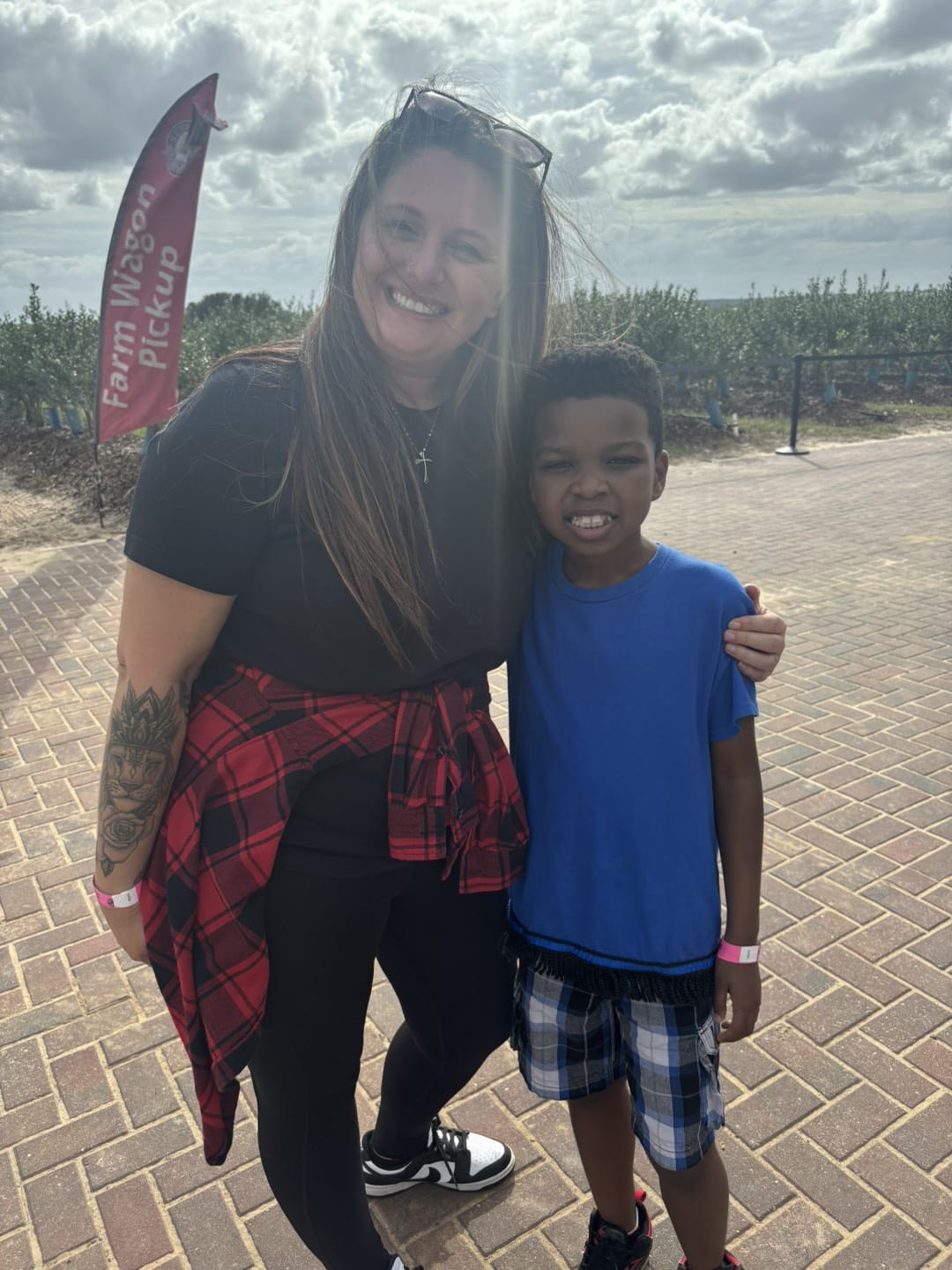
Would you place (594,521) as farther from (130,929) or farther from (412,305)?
(130,929)

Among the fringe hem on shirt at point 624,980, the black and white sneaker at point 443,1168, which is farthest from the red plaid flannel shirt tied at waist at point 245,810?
the black and white sneaker at point 443,1168

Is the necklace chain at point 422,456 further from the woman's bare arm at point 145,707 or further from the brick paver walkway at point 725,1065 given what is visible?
the brick paver walkway at point 725,1065

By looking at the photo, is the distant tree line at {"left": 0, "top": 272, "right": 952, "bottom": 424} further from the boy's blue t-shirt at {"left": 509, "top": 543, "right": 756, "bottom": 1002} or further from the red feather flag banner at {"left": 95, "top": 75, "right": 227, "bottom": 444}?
the boy's blue t-shirt at {"left": 509, "top": 543, "right": 756, "bottom": 1002}

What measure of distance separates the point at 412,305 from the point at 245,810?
85 cm

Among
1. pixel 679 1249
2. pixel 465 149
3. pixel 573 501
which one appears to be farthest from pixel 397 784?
pixel 679 1249

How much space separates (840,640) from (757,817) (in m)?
4.80

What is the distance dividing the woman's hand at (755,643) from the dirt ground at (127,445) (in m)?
9.62

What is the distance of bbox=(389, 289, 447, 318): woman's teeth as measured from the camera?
1489 mm

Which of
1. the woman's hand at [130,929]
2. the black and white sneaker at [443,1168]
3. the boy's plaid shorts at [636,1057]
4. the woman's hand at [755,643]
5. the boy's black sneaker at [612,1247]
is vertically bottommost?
the black and white sneaker at [443,1168]

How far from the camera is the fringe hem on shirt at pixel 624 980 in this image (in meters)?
1.56

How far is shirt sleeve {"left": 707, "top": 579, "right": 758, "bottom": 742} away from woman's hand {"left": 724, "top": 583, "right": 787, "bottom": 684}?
1 centimetres

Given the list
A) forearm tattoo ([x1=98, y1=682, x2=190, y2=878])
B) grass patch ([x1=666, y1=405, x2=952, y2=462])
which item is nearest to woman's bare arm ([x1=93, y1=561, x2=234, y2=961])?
forearm tattoo ([x1=98, y1=682, x2=190, y2=878])

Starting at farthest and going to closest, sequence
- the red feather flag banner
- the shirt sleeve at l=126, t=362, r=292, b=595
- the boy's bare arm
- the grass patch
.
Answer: the grass patch → the red feather flag banner → the boy's bare arm → the shirt sleeve at l=126, t=362, r=292, b=595

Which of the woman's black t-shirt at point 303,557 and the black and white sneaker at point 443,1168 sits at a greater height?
the woman's black t-shirt at point 303,557
